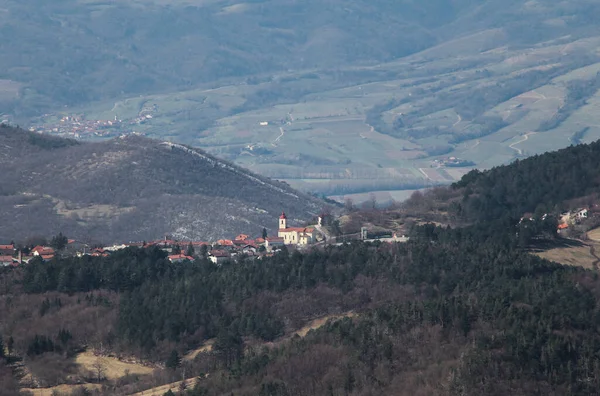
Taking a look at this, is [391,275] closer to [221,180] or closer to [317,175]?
[221,180]

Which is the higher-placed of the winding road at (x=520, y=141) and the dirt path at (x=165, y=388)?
the winding road at (x=520, y=141)

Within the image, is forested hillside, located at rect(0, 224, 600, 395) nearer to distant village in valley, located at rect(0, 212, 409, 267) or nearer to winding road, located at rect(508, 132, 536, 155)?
distant village in valley, located at rect(0, 212, 409, 267)

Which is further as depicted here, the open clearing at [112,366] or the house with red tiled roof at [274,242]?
the house with red tiled roof at [274,242]

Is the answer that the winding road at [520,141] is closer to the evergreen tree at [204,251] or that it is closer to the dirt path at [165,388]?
the evergreen tree at [204,251]

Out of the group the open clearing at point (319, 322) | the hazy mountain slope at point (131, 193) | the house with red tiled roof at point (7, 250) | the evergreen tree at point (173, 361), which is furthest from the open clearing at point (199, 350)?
the hazy mountain slope at point (131, 193)

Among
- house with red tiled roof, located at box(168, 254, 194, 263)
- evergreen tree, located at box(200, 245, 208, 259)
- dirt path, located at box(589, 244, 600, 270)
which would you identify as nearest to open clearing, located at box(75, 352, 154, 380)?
house with red tiled roof, located at box(168, 254, 194, 263)

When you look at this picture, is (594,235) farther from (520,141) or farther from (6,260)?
(520,141)
